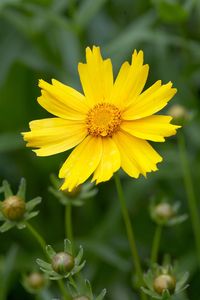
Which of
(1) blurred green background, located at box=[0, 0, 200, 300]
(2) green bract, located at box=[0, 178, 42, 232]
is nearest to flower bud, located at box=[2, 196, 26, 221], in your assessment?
(2) green bract, located at box=[0, 178, 42, 232]

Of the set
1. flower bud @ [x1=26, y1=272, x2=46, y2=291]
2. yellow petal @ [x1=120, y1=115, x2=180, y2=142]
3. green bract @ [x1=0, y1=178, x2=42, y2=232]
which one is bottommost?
flower bud @ [x1=26, y1=272, x2=46, y2=291]

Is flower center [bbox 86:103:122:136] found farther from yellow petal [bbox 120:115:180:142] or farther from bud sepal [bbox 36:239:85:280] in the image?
bud sepal [bbox 36:239:85:280]

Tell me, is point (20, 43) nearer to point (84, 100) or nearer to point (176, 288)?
point (84, 100)

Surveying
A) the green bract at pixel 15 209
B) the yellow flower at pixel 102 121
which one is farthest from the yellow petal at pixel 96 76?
the green bract at pixel 15 209

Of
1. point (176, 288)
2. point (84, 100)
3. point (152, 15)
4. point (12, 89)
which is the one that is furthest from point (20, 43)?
point (176, 288)

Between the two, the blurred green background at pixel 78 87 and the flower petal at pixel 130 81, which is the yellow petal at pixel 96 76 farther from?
the blurred green background at pixel 78 87
